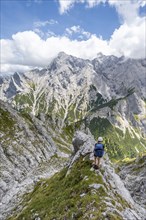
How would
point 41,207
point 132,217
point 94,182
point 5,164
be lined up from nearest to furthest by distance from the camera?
point 132,217, point 94,182, point 41,207, point 5,164

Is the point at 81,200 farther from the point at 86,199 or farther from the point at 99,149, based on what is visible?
the point at 99,149

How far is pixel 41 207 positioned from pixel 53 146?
4762 inches

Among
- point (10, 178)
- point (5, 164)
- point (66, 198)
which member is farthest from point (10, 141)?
point (66, 198)

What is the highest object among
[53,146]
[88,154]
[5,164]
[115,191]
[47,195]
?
[53,146]

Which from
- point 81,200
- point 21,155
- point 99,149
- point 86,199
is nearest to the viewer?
point 86,199

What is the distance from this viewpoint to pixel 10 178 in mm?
94688

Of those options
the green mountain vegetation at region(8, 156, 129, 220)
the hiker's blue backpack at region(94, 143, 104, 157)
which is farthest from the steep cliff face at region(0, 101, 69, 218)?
the hiker's blue backpack at region(94, 143, 104, 157)

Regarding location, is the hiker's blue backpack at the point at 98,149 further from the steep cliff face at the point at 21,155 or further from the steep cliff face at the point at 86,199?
the steep cliff face at the point at 21,155

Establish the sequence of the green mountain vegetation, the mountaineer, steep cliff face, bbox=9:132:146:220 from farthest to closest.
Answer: the mountaineer
steep cliff face, bbox=9:132:146:220
the green mountain vegetation

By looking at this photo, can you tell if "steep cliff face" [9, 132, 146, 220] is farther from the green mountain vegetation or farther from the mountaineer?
the mountaineer

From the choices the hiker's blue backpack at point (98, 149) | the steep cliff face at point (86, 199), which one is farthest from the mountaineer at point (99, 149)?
the steep cliff face at point (86, 199)

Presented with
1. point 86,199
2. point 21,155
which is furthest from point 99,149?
point 21,155

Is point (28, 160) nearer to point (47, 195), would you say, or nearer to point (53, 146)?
point (53, 146)

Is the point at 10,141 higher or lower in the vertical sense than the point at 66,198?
higher
